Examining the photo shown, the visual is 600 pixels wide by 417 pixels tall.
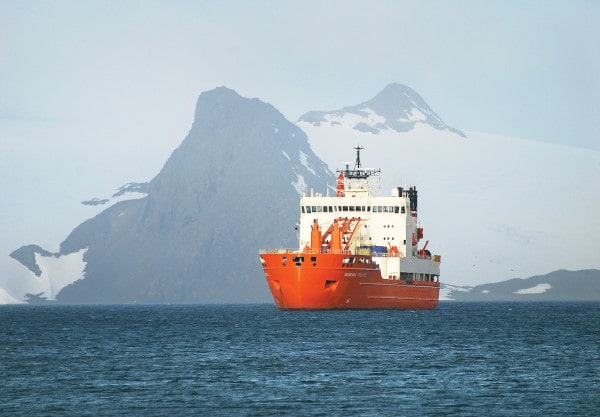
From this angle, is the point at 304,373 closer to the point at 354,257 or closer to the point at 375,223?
the point at 354,257

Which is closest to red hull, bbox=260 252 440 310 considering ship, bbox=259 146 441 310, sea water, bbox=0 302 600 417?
ship, bbox=259 146 441 310

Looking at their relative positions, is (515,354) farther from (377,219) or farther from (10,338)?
(377,219)

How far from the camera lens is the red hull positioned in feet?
401

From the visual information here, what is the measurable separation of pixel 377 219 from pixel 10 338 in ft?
172

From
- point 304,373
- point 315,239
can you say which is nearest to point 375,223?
point 315,239

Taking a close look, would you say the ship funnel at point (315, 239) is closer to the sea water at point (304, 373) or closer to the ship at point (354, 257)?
the ship at point (354, 257)

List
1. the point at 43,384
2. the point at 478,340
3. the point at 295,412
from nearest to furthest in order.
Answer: the point at 295,412 < the point at 43,384 < the point at 478,340

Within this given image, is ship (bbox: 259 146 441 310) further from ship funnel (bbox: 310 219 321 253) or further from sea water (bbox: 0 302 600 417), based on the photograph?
sea water (bbox: 0 302 600 417)

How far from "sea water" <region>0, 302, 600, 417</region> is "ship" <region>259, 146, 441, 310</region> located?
15735 millimetres

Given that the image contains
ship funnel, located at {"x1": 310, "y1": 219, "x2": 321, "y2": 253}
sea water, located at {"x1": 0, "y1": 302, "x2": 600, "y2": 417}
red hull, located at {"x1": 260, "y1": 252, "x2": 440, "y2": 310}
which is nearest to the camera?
sea water, located at {"x1": 0, "y1": 302, "x2": 600, "y2": 417}

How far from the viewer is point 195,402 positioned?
5531 centimetres

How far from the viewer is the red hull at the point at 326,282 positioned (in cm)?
12219

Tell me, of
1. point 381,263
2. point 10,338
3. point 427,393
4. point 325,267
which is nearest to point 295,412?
point 427,393

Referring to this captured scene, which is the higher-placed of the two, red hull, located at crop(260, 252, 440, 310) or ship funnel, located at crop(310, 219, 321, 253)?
ship funnel, located at crop(310, 219, 321, 253)
